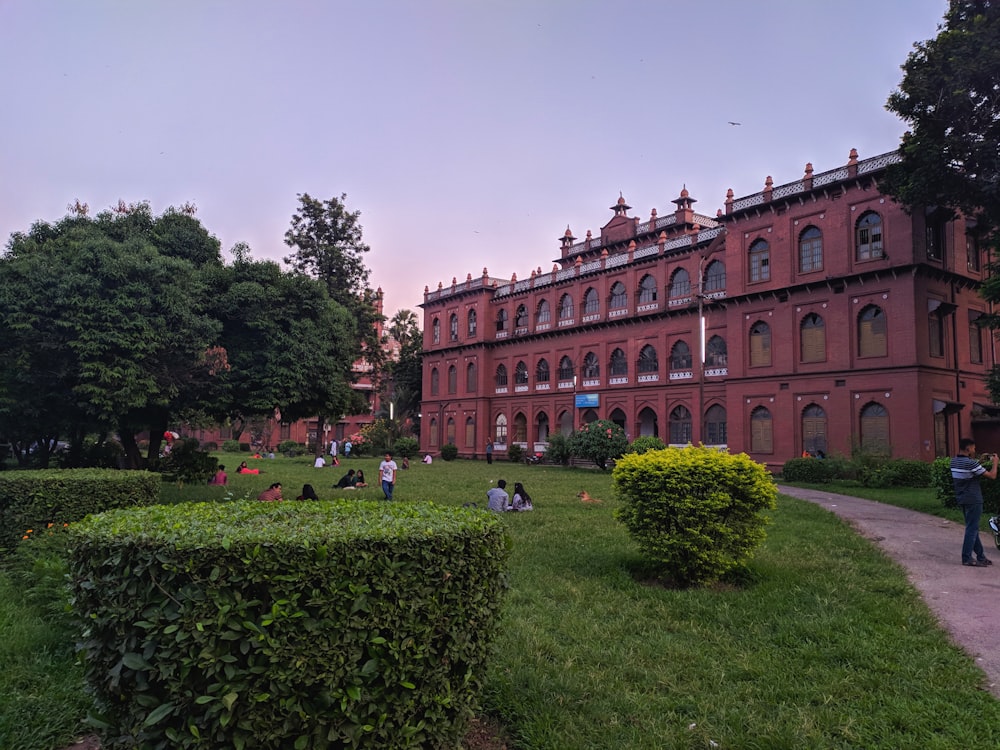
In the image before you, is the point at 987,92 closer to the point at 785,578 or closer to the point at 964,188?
the point at 964,188

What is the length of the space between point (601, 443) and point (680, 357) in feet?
36.1

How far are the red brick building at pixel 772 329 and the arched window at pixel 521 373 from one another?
0.60ft

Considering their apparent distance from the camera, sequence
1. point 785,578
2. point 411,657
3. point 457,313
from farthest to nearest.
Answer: point 457,313, point 785,578, point 411,657

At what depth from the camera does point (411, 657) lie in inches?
126

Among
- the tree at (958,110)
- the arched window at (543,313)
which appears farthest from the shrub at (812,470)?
the arched window at (543,313)

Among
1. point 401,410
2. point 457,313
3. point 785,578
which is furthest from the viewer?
point 401,410

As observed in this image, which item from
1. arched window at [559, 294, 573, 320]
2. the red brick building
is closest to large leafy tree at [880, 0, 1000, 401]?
the red brick building

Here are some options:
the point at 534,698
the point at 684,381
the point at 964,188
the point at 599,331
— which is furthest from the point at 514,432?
the point at 534,698

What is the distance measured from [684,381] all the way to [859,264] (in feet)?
35.7

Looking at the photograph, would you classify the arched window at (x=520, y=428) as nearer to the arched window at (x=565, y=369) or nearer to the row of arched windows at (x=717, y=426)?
the row of arched windows at (x=717, y=426)

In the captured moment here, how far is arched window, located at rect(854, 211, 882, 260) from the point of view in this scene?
29.1 metres

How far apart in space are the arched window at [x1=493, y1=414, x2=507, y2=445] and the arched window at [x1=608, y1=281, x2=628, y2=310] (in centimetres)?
1182

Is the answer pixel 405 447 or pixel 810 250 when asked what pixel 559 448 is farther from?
pixel 405 447

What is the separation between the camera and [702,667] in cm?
509
